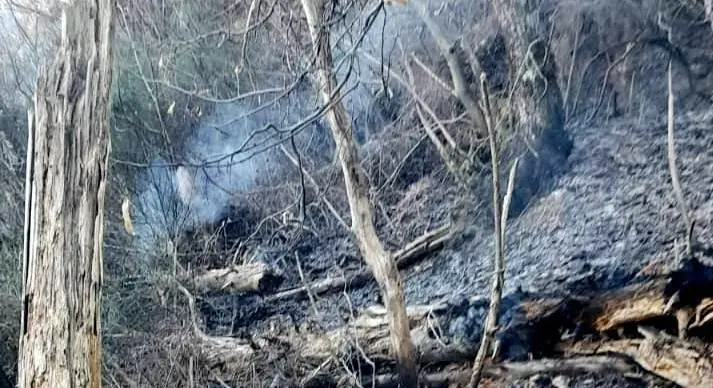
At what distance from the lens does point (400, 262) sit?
6.14 feet

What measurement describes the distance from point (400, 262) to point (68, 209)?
87 centimetres

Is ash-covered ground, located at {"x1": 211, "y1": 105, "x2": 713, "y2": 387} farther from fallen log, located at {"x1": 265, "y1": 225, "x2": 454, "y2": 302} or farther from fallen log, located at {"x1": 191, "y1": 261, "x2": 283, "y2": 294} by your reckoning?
fallen log, located at {"x1": 191, "y1": 261, "x2": 283, "y2": 294}

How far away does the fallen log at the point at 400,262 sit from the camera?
1.82 meters

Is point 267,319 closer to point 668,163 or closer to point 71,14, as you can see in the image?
point 71,14

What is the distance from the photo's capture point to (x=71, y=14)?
1.93 m

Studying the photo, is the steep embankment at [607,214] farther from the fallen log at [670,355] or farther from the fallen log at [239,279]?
the fallen log at [239,279]

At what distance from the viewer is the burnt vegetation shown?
1541 millimetres

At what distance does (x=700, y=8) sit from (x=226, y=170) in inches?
53.4

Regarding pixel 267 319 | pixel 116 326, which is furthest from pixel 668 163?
pixel 116 326

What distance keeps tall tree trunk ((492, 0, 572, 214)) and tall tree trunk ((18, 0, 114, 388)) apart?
108 centimetres

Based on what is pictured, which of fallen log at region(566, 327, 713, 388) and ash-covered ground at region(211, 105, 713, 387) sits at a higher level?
ash-covered ground at region(211, 105, 713, 387)

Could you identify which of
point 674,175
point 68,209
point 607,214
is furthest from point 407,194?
point 68,209

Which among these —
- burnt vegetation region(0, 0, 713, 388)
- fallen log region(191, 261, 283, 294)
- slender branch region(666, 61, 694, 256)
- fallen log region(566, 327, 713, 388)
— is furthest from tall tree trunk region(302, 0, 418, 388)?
slender branch region(666, 61, 694, 256)

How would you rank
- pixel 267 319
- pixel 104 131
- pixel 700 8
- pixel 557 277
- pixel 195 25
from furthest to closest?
pixel 195 25 → pixel 267 319 → pixel 104 131 → pixel 557 277 → pixel 700 8
